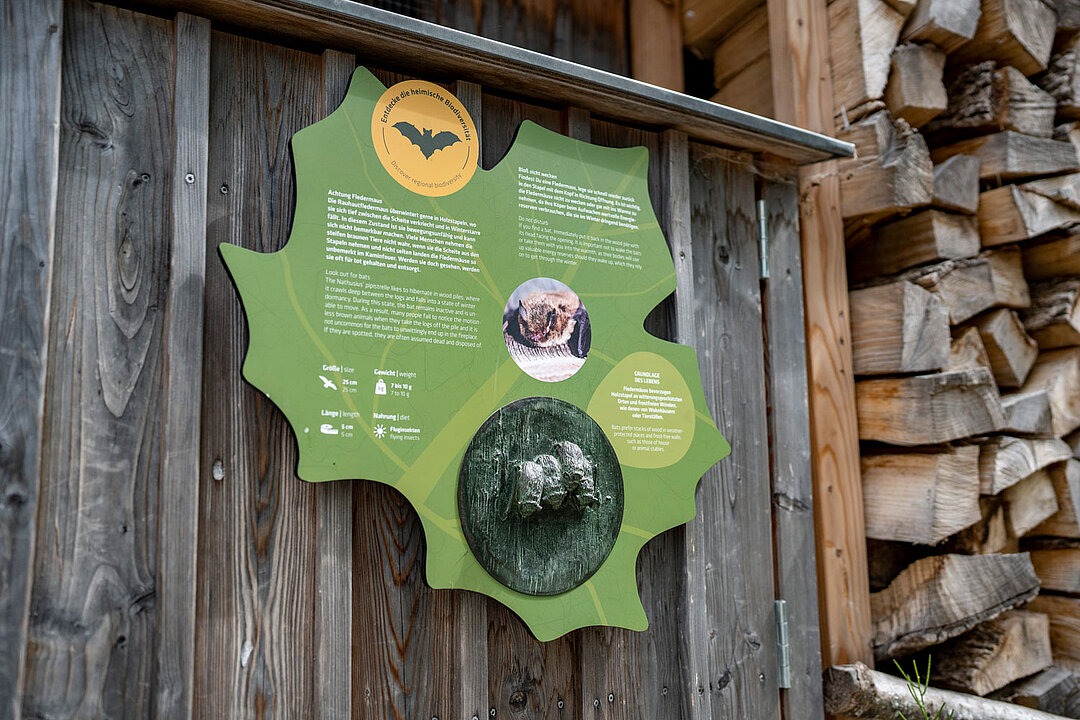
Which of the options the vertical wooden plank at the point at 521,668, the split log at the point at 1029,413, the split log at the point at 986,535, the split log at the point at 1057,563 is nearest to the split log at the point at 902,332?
the split log at the point at 1029,413

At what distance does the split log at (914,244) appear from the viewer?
2.47 metres

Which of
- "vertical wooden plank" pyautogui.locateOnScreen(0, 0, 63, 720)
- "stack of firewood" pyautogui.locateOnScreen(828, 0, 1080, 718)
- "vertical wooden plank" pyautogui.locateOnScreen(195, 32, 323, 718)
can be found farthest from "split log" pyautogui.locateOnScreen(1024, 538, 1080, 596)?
"vertical wooden plank" pyautogui.locateOnScreen(0, 0, 63, 720)

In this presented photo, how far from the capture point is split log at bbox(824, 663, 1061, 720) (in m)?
2.16

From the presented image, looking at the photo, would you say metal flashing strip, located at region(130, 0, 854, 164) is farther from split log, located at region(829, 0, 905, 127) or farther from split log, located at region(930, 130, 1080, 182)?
split log, located at region(930, 130, 1080, 182)

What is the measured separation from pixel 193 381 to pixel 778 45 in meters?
1.95

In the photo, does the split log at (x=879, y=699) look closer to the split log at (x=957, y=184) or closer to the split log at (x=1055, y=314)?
the split log at (x=1055, y=314)

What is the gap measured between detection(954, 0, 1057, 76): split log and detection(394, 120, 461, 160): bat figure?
1782 mm

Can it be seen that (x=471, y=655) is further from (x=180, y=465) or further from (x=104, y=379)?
(x=104, y=379)

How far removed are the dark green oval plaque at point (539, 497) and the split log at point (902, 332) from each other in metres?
0.99

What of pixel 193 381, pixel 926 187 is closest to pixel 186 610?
pixel 193 381

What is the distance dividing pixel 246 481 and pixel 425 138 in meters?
0.78

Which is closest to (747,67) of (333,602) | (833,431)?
(833,431)

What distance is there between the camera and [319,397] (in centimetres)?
155

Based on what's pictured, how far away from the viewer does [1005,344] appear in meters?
2.57
